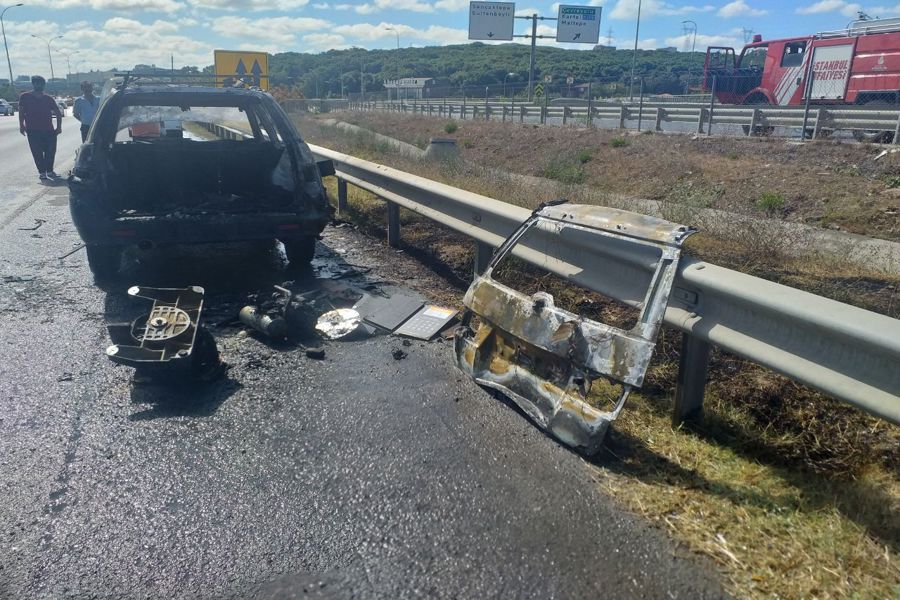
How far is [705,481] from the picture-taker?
3057 mm

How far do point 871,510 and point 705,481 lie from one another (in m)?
0.62

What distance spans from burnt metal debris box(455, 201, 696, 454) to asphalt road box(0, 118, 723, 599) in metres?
0.17

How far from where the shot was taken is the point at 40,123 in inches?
534

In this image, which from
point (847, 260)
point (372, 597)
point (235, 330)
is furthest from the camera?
point (847, 260)

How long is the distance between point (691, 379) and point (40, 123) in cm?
1405

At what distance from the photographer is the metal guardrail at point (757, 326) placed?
8.44 feet

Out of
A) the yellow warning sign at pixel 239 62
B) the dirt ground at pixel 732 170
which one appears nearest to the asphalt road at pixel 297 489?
the dirt ground at pixel 732 170

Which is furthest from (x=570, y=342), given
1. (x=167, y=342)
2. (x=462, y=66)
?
(x=462, y=66)

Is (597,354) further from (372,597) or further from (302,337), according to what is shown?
(302,337)

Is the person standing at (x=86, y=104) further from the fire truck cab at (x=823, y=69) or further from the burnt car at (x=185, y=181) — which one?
the fire truck cab at (x=823, y=69)

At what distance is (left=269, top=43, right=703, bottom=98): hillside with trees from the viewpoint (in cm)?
7056

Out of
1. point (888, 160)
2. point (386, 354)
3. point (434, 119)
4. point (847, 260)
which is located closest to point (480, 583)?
point (386, 354)

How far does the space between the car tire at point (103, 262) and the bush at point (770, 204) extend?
24.7ft

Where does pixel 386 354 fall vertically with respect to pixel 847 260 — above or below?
below
